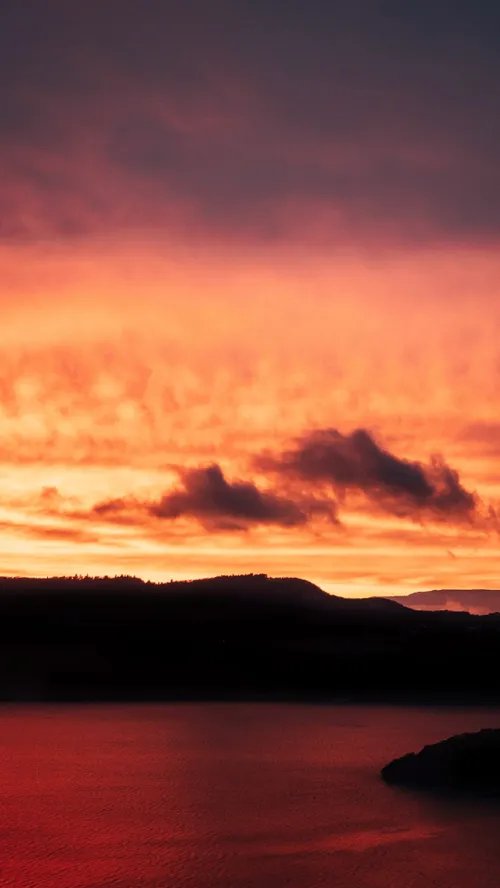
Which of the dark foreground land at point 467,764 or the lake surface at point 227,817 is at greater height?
the dark foreground land at point 467,764

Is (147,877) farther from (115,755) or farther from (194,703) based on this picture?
(194,703)

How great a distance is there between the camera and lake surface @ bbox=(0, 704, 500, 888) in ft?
91.5

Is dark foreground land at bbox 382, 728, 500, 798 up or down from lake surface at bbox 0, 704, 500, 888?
up

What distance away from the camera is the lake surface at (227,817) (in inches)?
1097

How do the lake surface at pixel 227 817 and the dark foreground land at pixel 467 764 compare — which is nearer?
the lake surface at pixel 227 817

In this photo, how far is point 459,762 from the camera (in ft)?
127

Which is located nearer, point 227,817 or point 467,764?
point 227,817

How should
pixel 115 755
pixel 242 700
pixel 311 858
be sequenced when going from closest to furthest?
pixel 311 858
pixel 115 755
pixel 242 700

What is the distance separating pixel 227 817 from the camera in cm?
3628

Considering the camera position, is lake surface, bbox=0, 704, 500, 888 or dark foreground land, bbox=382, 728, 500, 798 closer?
lake surface, bbox=0, 704, 500, 888

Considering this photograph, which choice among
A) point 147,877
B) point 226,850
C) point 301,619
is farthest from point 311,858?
point 301,619

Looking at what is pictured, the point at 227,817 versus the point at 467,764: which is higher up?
the point at 467,764

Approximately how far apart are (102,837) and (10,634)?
318 feet

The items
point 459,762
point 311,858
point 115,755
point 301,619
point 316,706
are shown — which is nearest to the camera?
point 311,858
